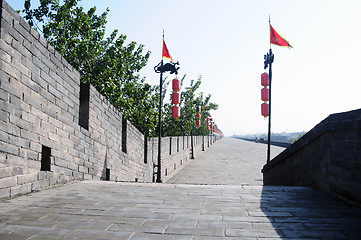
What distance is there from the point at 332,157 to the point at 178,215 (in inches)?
95.8

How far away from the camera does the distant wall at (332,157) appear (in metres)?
3.45

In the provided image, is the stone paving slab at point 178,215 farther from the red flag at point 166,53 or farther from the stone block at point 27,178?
the red flag at point 166,53

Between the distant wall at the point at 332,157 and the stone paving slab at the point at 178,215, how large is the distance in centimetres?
26

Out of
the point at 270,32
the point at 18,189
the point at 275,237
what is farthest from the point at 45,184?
the point at 270,32

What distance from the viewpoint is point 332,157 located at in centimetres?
411

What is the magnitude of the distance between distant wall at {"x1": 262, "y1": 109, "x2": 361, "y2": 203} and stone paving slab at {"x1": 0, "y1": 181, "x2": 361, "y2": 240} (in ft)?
0.86

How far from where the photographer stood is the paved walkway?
244 cm

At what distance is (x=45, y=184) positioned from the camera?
450 cm

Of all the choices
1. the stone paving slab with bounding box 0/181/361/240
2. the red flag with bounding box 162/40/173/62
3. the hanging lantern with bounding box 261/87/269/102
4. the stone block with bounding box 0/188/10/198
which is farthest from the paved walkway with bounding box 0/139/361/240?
the red flag with bounding box 162/40/173/62

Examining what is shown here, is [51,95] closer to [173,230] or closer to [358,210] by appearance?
[173,230]

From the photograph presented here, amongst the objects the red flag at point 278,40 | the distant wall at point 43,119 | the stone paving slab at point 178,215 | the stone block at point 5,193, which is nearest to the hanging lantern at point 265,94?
the red flag at point 278,40

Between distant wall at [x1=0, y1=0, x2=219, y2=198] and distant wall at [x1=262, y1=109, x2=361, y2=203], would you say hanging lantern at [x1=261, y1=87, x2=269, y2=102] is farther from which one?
distant wall at [x1=0, y1=0, x2=219, y2=198]

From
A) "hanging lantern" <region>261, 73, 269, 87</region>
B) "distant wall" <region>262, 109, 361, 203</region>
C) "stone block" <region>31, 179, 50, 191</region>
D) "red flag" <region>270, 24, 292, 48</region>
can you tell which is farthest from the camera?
"red flag" <region>270, 24, 292, 48</region>

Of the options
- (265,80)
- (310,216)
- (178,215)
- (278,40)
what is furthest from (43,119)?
(278,40)
